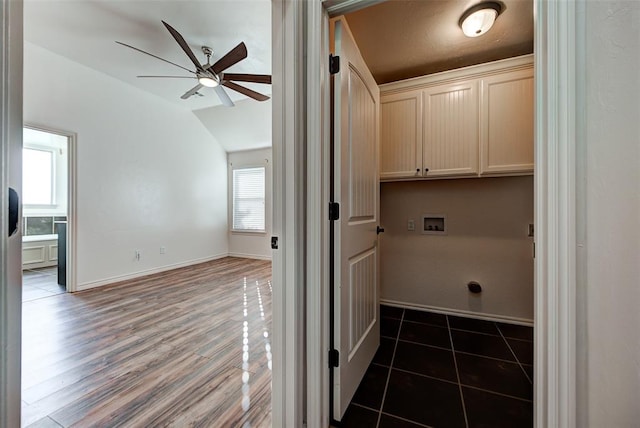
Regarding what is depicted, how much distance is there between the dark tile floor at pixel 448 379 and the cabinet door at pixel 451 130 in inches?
55.3

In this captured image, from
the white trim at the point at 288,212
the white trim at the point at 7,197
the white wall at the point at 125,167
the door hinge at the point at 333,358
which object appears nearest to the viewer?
the white trim at the point at 7,197

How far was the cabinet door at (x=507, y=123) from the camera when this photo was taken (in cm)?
206

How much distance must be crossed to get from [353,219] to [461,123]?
1525 mm

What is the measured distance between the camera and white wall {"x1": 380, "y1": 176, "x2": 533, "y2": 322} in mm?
2357

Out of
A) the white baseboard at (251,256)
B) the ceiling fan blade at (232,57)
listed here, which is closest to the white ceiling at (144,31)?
the ceiling fan blade at (232,57)

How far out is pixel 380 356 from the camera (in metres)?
1.88

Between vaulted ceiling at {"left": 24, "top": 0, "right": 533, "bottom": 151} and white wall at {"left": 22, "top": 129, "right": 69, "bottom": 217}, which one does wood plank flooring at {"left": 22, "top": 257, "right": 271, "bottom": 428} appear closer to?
vaulted ceiling at {"left": 24, "top": 0, "right": 533, "bottom": 151}

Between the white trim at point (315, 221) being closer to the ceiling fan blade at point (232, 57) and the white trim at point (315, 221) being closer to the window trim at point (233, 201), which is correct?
the ceiling fan blade at point (232, 57)

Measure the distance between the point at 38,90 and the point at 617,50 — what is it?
467 centimetres

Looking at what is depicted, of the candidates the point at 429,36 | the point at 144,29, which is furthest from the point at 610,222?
the point at 144,29

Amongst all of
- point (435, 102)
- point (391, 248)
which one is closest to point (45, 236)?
point (391, 248)

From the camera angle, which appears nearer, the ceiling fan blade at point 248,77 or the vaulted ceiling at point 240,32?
the vaulted ceiling at point 240,32

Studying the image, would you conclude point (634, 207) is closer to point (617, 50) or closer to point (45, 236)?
point (617, 50)

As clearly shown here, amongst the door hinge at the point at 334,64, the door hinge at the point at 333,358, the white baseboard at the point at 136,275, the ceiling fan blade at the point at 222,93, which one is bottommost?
the white baseboard at the point at 136,275
